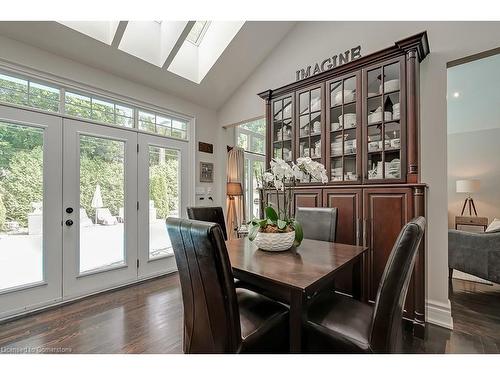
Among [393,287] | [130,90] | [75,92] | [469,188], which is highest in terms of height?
[130,90]

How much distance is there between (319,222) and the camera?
2322mm

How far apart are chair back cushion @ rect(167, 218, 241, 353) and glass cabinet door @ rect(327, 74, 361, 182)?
1.83 metres

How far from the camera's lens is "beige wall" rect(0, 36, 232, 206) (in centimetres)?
236

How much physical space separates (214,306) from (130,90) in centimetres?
303

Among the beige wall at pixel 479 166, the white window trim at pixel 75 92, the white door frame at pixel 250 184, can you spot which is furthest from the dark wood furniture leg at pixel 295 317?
the beige wall at pixel 479 166

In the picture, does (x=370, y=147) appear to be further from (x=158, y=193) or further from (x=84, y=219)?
(x=84, y=219)

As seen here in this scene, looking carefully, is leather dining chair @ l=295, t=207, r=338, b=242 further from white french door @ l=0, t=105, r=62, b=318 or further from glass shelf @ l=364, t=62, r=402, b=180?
white french door @ l=0, t=105, r=62, b=318

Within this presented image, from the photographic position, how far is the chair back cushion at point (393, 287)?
41.0 inches

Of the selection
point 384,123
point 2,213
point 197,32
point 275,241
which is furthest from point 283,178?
point 197,32

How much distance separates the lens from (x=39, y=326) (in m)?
2.15

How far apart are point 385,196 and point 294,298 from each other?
1.51 meters

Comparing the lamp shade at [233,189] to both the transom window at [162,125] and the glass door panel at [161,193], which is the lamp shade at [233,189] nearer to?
the glass door panel at [161,193]

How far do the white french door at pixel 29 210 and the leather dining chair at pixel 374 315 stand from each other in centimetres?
267
